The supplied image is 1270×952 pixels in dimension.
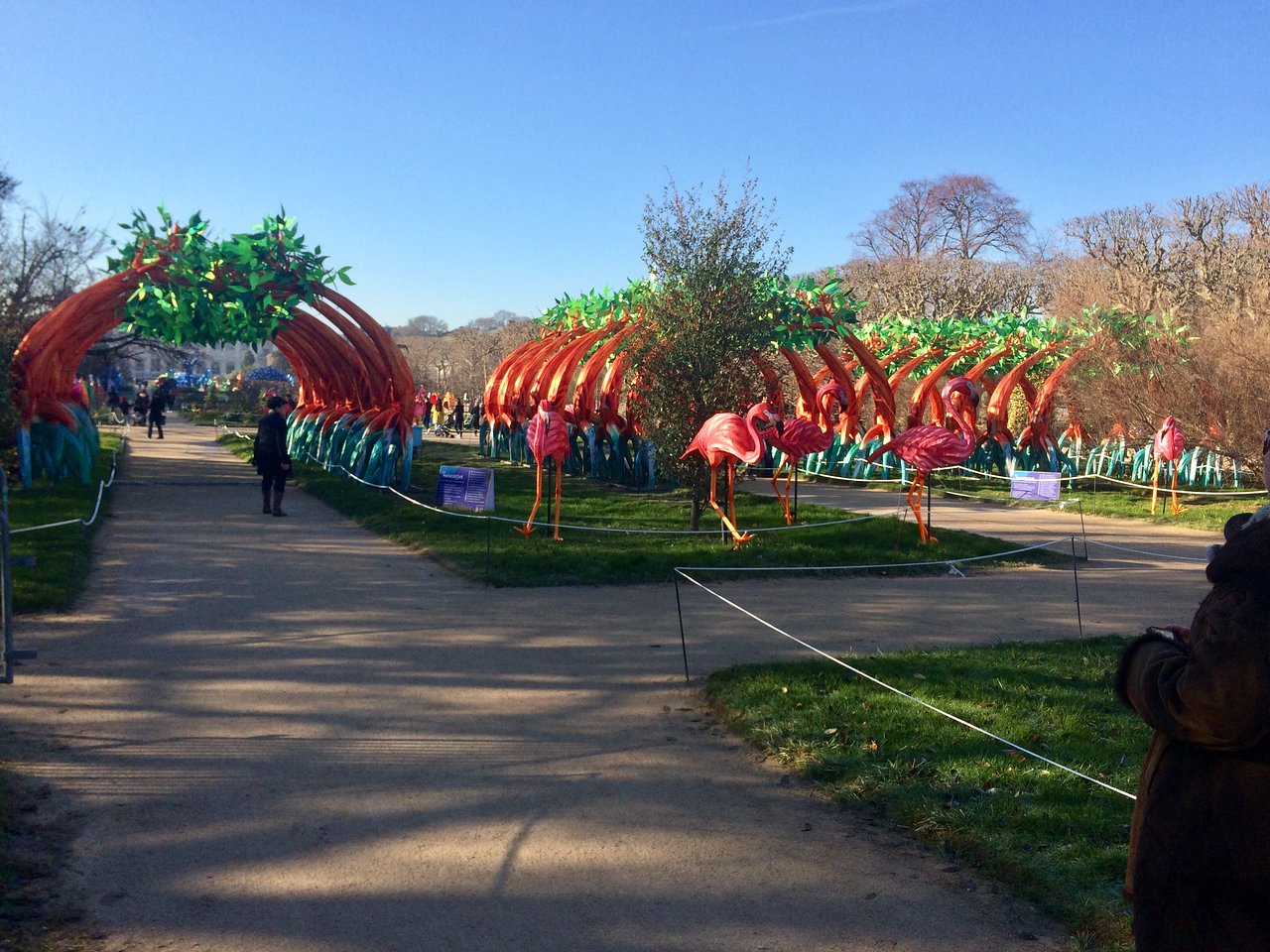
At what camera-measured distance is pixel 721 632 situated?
28.2ft

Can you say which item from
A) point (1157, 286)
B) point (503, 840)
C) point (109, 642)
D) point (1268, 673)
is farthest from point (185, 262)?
point (1157, 286)

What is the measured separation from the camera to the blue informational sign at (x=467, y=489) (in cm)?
1423

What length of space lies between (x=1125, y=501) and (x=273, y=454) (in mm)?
17206

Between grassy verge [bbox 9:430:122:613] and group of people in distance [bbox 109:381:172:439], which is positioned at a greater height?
group of people in distance [bbox 109:381:172:439]

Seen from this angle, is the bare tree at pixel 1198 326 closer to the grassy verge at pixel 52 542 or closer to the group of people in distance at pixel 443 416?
the grassy verge at pixel 52 542

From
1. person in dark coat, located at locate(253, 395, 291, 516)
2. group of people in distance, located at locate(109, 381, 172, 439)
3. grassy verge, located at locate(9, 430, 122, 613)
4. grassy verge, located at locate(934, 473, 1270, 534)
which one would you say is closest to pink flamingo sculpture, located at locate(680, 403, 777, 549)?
person in dark coat, located at locate(253, 395, 291, 516)

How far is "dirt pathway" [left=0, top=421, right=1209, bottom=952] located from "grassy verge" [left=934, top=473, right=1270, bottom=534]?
992 centimetres

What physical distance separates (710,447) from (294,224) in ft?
29.4

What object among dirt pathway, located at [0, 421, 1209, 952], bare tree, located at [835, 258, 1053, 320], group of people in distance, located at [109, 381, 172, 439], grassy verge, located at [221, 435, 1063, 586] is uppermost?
bare tree, located at [835, 258, 1053, 320]

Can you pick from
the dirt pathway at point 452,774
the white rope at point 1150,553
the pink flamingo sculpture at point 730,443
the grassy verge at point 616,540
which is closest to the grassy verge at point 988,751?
the dirt pathway at point 452,774

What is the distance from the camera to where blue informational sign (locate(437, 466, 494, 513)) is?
560 inches

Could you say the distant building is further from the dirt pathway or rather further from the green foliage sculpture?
the dirt pathway

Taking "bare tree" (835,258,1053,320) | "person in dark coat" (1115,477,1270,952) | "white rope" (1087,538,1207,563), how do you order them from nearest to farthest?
"person in dark coat" (1115,477,1270,952) < "white rope" (1087,538,1207,563) < "bare tree" (835,258,1053,320)

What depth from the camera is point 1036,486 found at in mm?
20625
